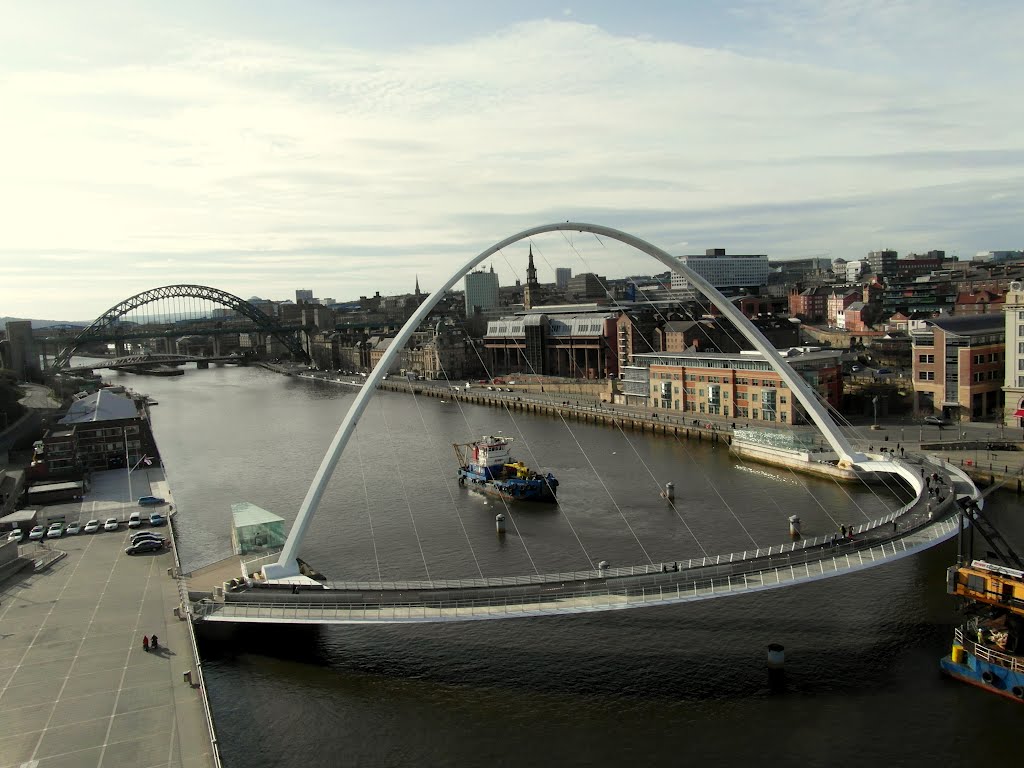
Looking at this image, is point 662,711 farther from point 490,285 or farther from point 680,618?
point 490,285

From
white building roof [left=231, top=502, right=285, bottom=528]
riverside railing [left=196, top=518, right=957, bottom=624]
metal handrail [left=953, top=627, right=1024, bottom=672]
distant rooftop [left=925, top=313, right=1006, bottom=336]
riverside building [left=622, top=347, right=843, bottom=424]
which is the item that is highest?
distant rooftop [left=925, top=313, right=1006, bottom=336]

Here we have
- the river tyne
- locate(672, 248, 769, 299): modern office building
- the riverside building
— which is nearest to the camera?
the river tyne

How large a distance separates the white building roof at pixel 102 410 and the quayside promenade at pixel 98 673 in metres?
20.1

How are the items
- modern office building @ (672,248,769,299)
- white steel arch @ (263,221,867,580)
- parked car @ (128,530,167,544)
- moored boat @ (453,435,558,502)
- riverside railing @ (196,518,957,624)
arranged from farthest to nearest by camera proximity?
modern office building @ (672,248,769,299)
moored boat @ (453,435,558,502)
parked car @ (128,530,167,544)
white steel arch @ (263,221,867,580)
riverside railing @ (196,518,957,624)

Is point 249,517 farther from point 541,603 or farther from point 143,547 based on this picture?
point 541,603

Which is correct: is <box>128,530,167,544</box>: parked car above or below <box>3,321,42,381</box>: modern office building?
below

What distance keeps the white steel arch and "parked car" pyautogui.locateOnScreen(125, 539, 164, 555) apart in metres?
3.82

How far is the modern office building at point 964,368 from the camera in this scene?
36719 mm

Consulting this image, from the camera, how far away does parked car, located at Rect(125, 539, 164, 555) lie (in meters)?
22.2

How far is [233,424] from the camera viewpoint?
54.7 m

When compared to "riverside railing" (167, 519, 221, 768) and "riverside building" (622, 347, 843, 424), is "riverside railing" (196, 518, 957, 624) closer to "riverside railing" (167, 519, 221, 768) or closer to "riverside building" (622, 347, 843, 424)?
"riverside railing" (167, 519, 221, 768)

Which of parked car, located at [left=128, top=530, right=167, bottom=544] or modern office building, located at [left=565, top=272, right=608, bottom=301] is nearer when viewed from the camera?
parked car, located at [left=128, top=530, right=167, bottom=544]

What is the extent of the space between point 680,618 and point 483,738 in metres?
6.08

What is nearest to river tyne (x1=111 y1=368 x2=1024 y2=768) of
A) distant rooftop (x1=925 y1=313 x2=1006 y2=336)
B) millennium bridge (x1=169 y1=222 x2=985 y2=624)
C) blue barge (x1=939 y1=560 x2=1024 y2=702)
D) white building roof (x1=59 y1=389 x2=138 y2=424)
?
blue barge (x1=939 y1=560 x2=1024 y2=702)
